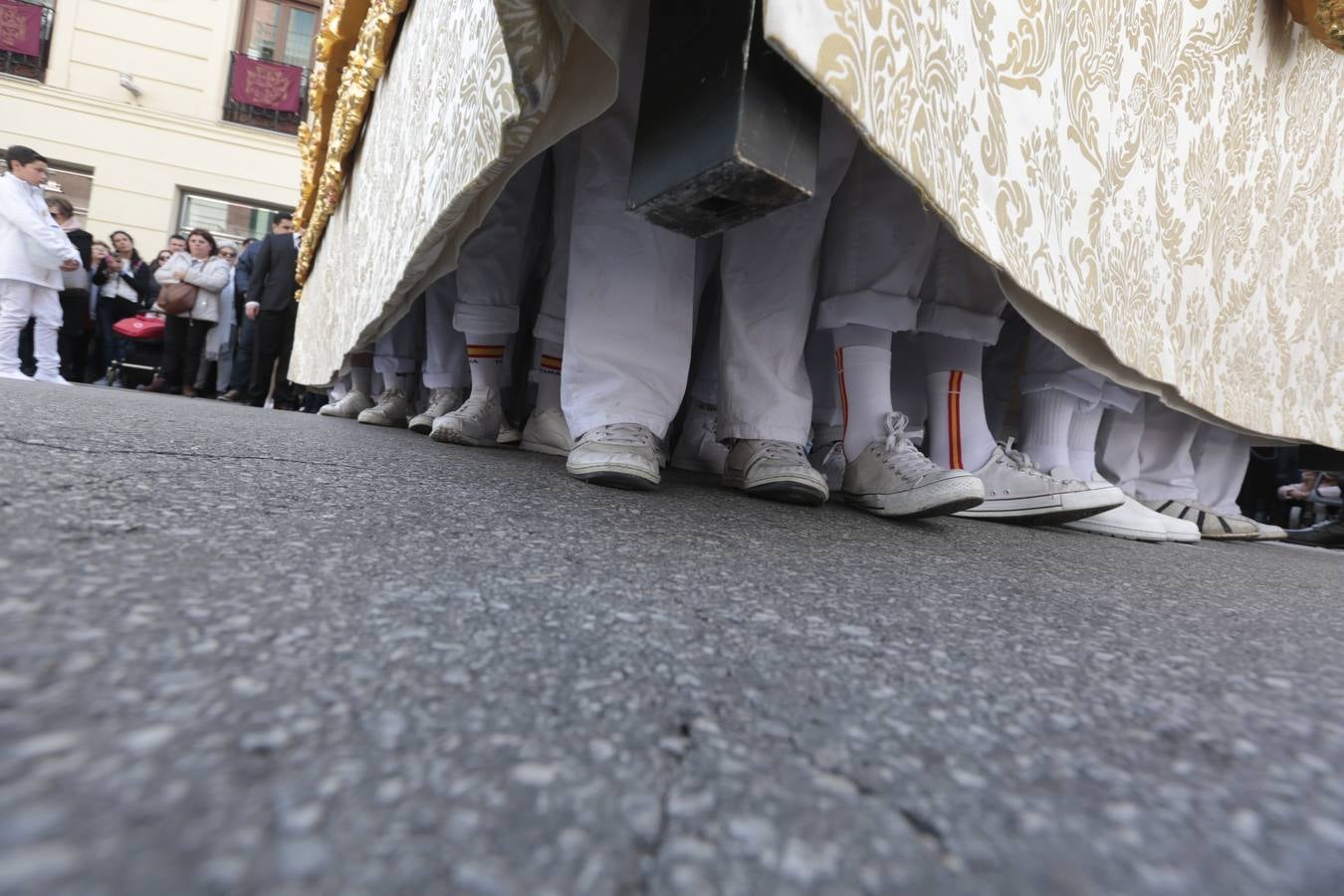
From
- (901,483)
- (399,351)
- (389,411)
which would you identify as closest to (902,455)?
(901,483)

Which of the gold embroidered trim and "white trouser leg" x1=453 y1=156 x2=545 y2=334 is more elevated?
the gold embroidered trim

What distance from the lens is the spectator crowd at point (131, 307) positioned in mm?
3346

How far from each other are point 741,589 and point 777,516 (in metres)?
0.41

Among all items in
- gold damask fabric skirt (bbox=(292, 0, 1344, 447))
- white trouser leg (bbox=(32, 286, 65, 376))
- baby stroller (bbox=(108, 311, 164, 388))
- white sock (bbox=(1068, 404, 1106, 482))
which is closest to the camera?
gold damask fabric skirt (bbox=(292, 0, 1344, 447))

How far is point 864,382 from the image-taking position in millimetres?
1202

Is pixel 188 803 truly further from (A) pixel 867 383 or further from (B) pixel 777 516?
(A) pixel 867 383

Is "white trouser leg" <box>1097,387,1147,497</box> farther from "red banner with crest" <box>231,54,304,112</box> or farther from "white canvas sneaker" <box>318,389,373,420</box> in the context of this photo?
"red banner with crest" <box>231,54,304,112</box>

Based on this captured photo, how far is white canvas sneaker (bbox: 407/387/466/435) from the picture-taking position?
193 centimetres

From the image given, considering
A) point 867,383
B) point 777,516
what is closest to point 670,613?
point 777,516

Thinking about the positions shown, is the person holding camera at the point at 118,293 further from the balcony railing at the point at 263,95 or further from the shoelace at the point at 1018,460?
the shoelace at the point at 1018,460

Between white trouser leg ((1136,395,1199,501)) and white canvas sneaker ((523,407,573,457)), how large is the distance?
1.49m

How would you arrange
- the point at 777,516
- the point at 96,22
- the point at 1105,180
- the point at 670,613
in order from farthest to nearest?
1. the point at 96,22
2. the point at 1105,180
3. the point at 777,516
4. the point at 670,613

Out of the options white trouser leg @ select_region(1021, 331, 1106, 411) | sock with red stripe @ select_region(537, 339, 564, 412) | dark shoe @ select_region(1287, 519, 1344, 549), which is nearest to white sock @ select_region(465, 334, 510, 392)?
sock with red stripe @ select_region(537, 339, 564, 412)

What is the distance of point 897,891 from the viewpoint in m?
0.20
